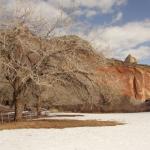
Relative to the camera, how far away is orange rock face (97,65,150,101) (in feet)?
291

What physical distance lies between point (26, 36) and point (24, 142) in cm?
1159

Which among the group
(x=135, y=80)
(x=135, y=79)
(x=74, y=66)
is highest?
(x=135, y=79)

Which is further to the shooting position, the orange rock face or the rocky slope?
the orange rock face

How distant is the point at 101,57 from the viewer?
103 ft

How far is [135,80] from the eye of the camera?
9006 cm

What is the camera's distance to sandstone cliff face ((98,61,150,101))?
8856cm

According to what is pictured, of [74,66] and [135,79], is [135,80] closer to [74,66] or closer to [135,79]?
[135,79]

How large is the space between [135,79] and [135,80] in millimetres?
215

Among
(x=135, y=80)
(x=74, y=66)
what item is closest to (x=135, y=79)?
(x=135, y=80)

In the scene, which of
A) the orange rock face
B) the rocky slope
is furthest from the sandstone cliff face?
the rocky slope

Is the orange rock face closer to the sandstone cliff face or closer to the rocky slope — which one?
the sandstone cliff face

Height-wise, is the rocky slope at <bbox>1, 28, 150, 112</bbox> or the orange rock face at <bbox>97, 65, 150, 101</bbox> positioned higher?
the orange rock face at <bbox>97, 65, 150, 101</bbox>

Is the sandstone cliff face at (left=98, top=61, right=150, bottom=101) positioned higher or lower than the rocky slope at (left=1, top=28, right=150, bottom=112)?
higher

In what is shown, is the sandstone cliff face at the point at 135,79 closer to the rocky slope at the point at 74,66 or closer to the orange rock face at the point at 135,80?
the orange rock face at the point at 135,80
